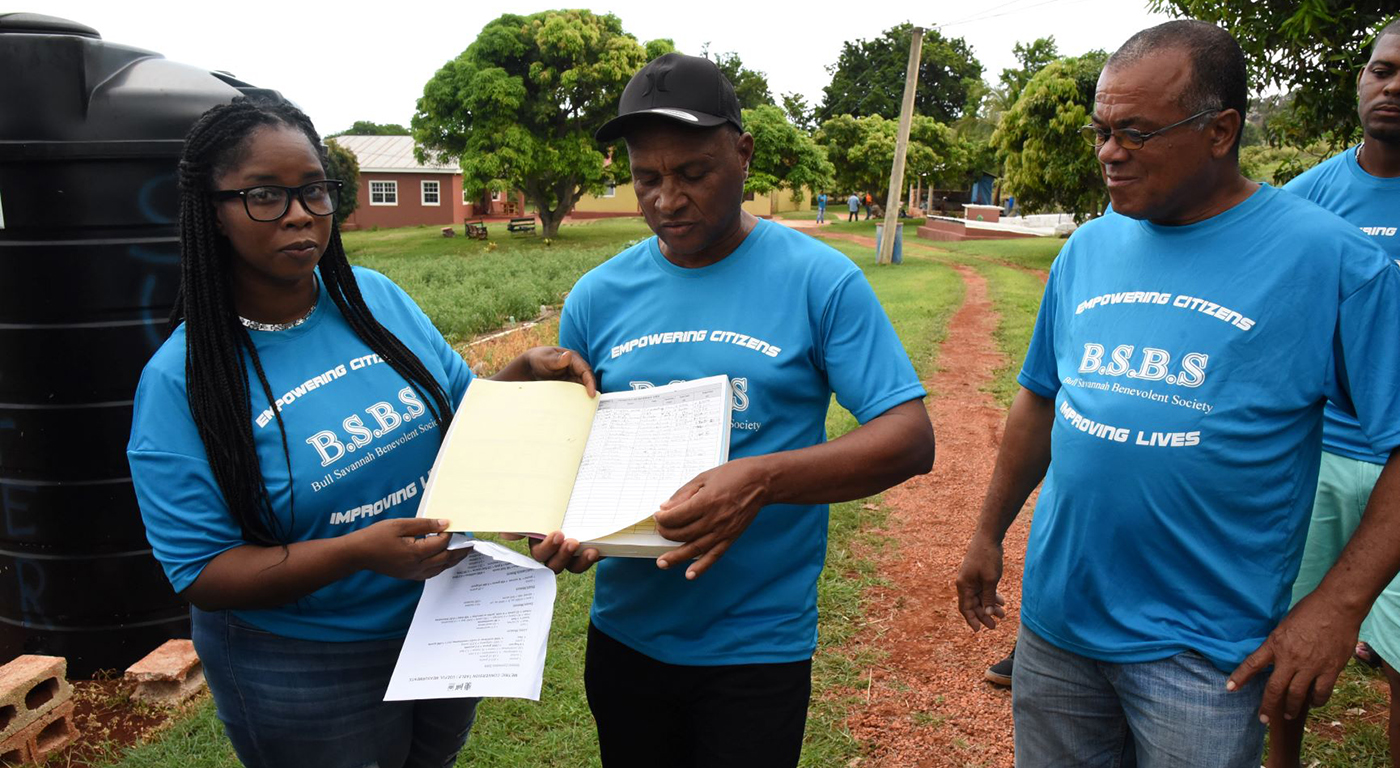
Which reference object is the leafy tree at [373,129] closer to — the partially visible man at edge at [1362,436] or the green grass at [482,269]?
the green grass at [482,269]

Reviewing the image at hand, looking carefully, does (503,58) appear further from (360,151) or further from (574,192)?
(360,151)

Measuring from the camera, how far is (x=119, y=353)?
163 inches

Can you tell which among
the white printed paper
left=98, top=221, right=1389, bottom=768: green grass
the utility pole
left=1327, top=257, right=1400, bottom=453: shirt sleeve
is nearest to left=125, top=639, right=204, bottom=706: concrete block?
left=98, top=221, right=1389, bottom=768: green grass

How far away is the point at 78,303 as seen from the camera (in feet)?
13.4

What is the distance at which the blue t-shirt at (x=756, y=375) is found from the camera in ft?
6.78

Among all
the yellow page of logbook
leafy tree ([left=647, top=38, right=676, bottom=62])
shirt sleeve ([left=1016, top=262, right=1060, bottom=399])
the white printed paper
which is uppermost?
leafy tree ([left=647, top=38, right=676, bottom=62])

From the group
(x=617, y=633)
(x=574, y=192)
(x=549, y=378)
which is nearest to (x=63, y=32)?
(x=549, y=378)

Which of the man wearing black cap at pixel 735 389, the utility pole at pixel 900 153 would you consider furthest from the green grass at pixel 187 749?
the utility pole at pixel 900 153

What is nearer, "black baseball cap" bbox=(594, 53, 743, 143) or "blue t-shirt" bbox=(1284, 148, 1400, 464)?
"black baseball cap" bbox=(594, 53, 743, 143)

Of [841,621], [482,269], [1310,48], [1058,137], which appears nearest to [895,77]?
[1058,137]

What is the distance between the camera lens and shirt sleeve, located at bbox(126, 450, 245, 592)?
6.37 feet

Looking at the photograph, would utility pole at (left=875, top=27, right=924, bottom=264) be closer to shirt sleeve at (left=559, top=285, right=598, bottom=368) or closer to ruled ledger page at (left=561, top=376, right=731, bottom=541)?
shirt sleeve at (left=559, top=285, right=598, bottom=368)

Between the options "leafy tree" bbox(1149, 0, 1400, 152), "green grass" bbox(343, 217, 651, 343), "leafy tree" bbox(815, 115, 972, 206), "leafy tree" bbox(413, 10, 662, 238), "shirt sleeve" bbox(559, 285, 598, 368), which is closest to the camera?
"shirt sleeve" bbox(559, 285, 598, 368)

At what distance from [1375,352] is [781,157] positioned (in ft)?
126
